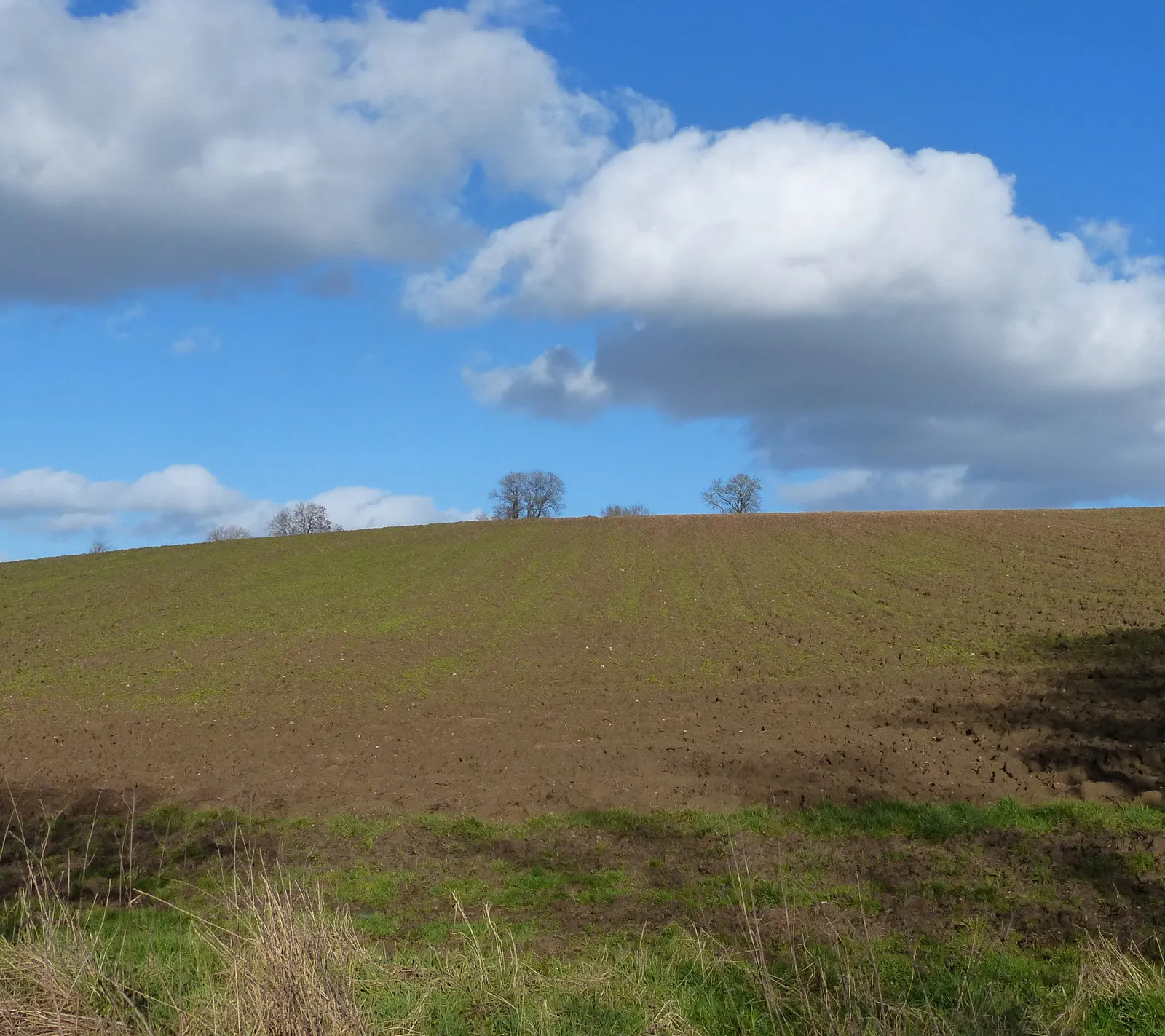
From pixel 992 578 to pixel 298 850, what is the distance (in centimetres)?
2334

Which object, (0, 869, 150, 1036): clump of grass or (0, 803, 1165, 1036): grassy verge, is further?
(0, 803, 1165, 1036): grassy verge

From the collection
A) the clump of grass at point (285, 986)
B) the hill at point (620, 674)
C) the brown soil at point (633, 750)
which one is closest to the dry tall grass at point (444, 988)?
the clump of grass at point (285, 986)

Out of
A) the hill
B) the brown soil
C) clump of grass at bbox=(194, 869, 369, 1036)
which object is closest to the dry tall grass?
clump of grass at bbox=(194, 869, 369, 1036)

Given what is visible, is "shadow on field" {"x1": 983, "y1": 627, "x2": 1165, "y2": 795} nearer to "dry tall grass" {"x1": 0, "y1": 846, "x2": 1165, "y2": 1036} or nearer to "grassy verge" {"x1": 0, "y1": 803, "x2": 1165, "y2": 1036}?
"grassy verge" {"x1": 0, "y1": 803, "x2": 1165, "y2": 1036}

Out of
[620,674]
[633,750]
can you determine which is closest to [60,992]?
[633,750]

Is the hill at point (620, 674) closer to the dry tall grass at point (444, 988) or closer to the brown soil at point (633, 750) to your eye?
the brown soil at point (633, 750)

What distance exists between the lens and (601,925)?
28.6 ft

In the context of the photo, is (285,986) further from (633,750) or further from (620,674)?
(620,674)

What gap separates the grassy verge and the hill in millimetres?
1511

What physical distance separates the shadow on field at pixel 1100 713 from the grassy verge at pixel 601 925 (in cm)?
164

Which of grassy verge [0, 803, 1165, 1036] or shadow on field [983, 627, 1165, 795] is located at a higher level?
shadow on field [983, 627, 1165, 795]

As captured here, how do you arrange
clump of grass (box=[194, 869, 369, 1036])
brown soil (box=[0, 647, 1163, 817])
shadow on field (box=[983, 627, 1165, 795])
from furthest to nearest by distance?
brown soil (box=[0, 647, 1163, 817]) → shadow on field (box=[983, 627, 1165, 795]) → clump of grass (box=[194, 869, 369, 1036])

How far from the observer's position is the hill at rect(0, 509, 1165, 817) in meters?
13.9

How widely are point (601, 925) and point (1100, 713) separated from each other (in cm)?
953
